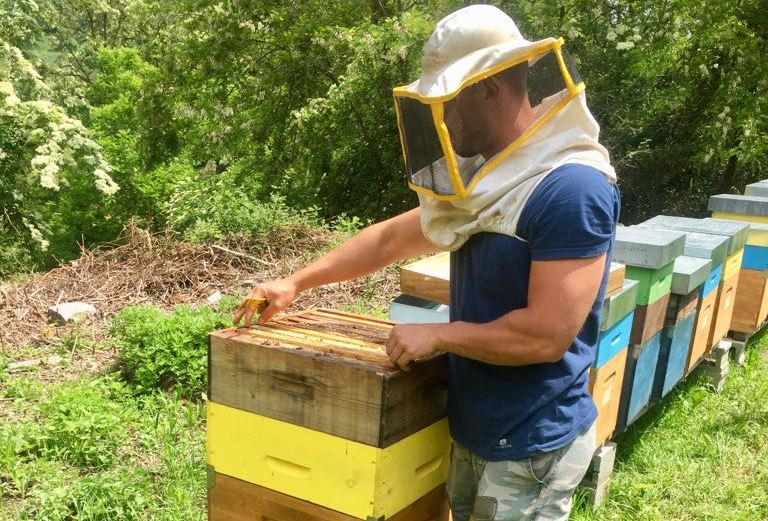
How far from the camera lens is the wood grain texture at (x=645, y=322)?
3.26 m

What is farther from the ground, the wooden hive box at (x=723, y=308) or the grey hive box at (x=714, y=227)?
the grey hive box at (x=714, y=227)

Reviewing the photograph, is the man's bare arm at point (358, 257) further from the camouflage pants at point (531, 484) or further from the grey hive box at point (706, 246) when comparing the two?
the grey hive box at point (706, 246)

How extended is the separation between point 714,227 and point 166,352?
11.7 ft

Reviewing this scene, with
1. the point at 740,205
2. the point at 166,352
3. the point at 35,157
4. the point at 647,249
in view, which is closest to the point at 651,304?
the point at 647,249

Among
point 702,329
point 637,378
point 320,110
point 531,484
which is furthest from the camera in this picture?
point 320,110

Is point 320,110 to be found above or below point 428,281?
below

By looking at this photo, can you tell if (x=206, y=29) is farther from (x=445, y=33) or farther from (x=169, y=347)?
(x=445, y=33)

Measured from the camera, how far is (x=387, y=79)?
1183cm

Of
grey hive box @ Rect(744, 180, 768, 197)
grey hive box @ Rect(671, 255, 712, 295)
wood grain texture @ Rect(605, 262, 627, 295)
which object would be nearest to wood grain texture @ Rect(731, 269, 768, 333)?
grey hive box @ Rect(744, 180, 768, 197)

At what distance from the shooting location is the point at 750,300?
16.2 feet

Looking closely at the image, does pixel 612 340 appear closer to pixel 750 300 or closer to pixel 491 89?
pixel 491 89

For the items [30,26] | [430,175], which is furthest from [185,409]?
[30,26]

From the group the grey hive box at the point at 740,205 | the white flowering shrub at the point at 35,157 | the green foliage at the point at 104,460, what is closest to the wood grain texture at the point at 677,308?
the grey hive box at the point at 740,205

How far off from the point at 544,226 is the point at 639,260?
1.91 meters
